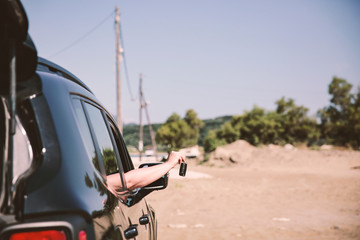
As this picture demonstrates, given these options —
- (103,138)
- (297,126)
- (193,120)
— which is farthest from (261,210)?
(193,120)

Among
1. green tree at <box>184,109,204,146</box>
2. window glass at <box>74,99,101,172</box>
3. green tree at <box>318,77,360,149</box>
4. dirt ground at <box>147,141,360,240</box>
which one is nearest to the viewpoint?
window glass at <box>74,99,101,172</box>

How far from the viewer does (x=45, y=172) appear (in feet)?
4.29

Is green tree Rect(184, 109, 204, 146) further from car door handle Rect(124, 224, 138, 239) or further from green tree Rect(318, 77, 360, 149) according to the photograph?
car door handle Rect(124, 224, 138, 239)

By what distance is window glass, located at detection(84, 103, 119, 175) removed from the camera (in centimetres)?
220

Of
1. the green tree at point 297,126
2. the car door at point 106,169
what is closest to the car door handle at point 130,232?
the car door at point 106,169

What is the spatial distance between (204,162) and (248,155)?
4.45 metres

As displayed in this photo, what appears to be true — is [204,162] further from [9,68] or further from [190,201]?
[9,68]

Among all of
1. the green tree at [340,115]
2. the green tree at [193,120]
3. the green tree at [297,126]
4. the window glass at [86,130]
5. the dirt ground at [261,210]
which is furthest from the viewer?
the green tree at [193,120]

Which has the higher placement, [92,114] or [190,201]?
[92,114]

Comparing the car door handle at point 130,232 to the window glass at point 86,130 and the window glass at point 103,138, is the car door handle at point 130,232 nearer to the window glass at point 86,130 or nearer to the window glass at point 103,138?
the window glass at point 86,130

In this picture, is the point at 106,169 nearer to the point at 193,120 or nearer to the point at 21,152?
the point at 21,152

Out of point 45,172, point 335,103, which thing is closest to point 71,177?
point 45,172

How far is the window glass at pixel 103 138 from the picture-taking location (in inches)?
86.8

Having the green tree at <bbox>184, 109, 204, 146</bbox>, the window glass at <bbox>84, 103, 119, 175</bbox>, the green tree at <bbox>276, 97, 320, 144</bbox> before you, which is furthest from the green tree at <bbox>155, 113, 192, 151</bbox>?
the window glass at <bbox>84, 103, 119, 175</bbox>
